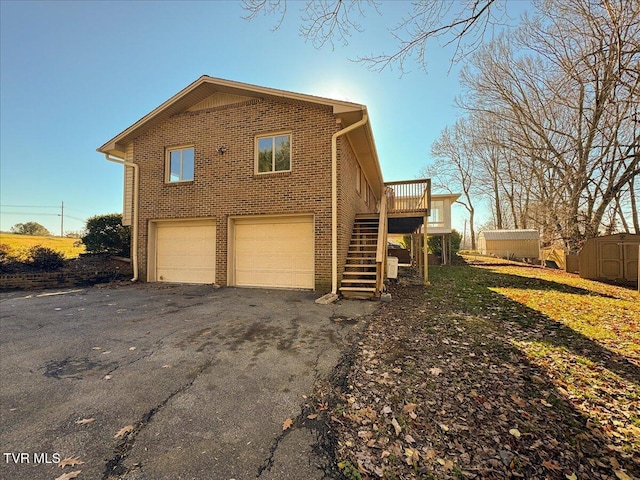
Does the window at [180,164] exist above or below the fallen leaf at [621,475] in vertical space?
above

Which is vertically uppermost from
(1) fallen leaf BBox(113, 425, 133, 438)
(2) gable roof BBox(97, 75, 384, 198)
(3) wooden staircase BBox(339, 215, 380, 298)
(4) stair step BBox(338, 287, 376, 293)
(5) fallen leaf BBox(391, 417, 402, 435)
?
(2) gable roof BBox(97, 75, 384, 198)

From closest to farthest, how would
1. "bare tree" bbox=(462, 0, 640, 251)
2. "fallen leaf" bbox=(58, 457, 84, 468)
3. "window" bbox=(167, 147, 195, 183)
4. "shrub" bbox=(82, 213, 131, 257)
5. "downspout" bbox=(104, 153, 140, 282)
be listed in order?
"fallen leaf" bbox=(58, 457, 84, 468)
"bare tree" bbox=(462, 0, 640, 251)
"window" bbox=(167, 147, 195, 183)
"downspout" bbox=(104, 153, 140, 282)
"shrub" bbox=(82, 213, 131, 257)

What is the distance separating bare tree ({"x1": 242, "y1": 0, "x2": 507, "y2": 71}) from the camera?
3971mm

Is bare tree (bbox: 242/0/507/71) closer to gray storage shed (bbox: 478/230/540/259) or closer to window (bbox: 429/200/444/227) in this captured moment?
window (bbox: 429/200/444/227)

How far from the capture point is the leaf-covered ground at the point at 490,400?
2074 mm

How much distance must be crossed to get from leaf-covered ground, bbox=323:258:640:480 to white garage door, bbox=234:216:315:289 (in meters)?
3.38

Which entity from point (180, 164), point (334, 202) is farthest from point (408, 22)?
point (180, 164)

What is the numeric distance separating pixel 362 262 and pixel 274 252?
273 cm

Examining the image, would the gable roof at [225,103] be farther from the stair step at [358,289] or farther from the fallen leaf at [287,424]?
the fallen leaf at [287,424]

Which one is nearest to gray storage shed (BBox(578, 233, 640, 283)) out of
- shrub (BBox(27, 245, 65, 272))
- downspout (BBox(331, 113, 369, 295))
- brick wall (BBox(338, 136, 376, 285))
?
brick wall (BBox(338, 136, 376, 285))

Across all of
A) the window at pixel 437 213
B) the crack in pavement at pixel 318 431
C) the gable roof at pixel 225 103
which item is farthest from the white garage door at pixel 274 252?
the window at pixel 437 213

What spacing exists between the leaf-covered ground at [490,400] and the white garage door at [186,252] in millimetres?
6153

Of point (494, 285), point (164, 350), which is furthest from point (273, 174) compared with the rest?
point (494, 285)

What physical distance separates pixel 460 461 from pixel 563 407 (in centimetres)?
150
